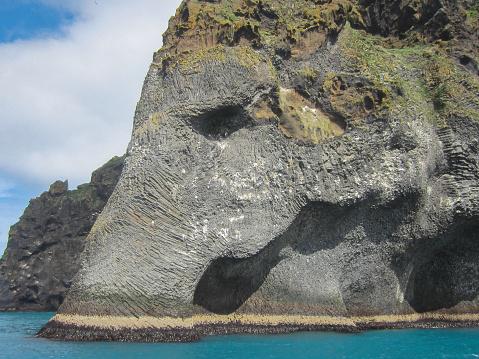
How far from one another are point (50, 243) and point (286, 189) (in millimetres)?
58525

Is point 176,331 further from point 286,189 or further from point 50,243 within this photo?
point 50,243

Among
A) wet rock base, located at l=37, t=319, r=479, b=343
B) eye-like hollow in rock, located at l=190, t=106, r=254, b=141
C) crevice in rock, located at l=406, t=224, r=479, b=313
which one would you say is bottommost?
wet rock base, located at l=37, t=319, r=479, b=343

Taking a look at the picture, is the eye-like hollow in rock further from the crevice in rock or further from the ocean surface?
the crevice in rock

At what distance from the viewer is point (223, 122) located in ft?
98.6

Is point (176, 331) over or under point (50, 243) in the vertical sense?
under

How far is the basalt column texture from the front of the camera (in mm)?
26594

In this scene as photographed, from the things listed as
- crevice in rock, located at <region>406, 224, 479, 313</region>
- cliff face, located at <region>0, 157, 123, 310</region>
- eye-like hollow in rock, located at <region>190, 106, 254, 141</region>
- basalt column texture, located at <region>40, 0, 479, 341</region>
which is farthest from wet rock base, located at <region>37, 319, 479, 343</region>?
cliff face, located at <region>0, 157, 123, 310</region>

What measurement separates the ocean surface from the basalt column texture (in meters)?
2.03

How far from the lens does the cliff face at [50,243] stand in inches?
3014

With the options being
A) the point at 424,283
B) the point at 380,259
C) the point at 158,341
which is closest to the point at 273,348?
the point at 158,341

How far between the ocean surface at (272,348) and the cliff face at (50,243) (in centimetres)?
5153

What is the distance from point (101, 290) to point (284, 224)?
9870 millimetres

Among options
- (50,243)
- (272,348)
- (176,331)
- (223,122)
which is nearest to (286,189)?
(223,122)

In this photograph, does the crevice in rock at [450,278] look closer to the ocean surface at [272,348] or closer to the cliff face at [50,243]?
the ocean surface at [272,348]
